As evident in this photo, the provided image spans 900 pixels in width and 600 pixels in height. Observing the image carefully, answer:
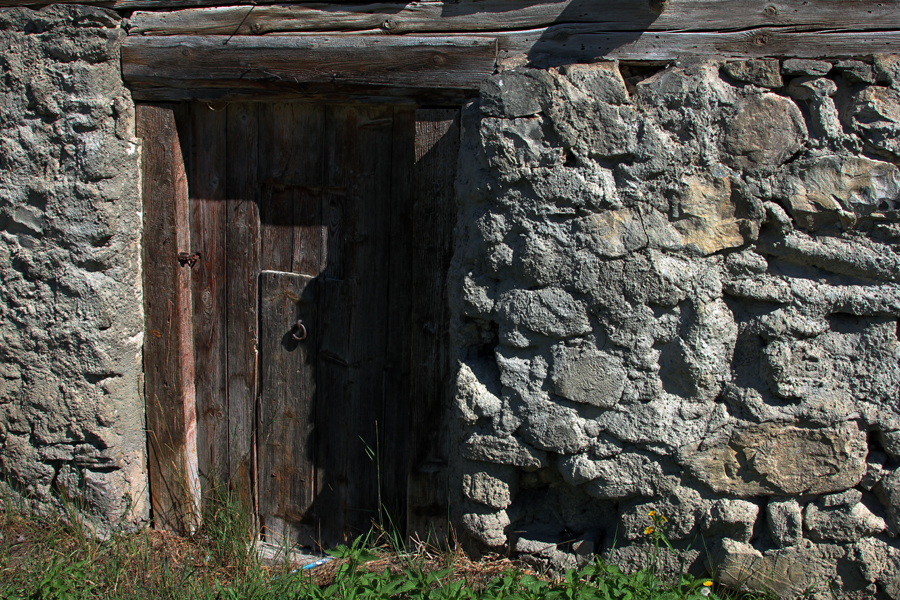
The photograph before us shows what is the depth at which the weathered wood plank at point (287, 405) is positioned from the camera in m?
2.60

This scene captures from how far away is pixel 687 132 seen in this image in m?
2.00

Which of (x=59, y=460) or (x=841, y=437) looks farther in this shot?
(x=59, y=460)

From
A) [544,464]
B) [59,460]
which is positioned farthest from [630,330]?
[59,460]

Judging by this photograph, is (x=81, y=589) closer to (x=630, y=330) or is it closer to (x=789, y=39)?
(x=630, y=330)

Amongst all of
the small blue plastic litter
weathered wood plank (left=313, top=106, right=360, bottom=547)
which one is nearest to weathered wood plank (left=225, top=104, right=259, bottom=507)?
weathered wood plank (left=313, top=106, right=360, bottom=547)

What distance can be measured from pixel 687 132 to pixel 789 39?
439 mm

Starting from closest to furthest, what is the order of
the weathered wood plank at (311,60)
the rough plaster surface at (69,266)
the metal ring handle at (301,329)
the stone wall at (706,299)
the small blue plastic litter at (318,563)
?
the stone wall at (706,299), the weathered wood plank at (311,60), the rough plaster surface at (69,266), the small blue plastic litter at (318,563), the metal ring handle at (301,329)

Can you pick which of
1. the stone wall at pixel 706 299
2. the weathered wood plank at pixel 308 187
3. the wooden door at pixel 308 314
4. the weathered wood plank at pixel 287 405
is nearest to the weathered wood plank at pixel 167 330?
the wooden door at pixel 308 314

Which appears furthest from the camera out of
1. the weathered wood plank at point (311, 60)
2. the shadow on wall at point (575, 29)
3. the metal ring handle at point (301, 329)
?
the metal ring handle at point (301, 329)

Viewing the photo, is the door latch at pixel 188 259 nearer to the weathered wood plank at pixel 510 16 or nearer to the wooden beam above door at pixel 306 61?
the wooden beam above door at pixel 306 61

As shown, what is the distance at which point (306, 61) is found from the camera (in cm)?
228

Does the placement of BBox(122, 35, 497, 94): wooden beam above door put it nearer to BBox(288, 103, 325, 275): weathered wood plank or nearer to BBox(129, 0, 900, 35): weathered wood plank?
BBox(129, 0, 900, 35): weathered wood plank

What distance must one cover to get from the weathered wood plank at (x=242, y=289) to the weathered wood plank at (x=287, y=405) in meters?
0.05

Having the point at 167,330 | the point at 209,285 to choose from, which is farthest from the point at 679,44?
the point at 167,330
